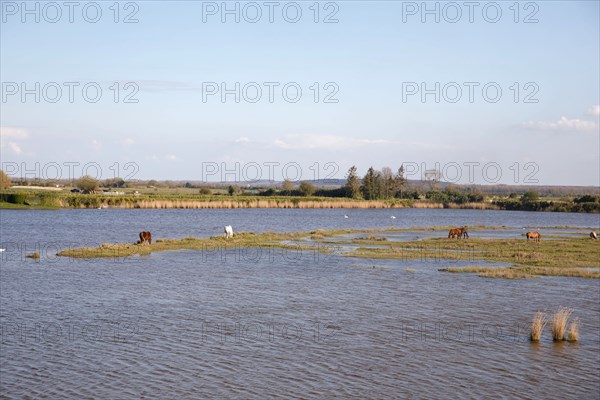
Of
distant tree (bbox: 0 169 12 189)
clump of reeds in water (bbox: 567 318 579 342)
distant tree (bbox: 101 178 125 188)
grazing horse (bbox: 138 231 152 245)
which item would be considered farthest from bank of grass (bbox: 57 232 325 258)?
distant tree (bbox: 101 178 125 188)

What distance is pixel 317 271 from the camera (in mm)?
32375

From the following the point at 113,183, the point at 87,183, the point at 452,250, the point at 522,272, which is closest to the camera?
the point at 522,272

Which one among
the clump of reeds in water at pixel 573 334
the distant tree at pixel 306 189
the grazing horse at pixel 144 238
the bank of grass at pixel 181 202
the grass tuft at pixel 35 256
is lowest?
the clump of reeds in water at pixel 573 334

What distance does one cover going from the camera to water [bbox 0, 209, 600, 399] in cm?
1489

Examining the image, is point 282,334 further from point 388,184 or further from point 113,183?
point 113,183

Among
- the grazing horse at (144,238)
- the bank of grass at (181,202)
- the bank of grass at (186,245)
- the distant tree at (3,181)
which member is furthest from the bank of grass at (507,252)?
the distant tree at (3,181)

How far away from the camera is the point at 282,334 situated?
1931 centimetres

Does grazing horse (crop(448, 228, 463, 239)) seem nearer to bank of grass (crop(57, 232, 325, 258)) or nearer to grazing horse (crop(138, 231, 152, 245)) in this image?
bank of grass (crop(57, 232, 325, 258))

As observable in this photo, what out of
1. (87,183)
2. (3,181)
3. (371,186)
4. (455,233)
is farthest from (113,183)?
(455,233)

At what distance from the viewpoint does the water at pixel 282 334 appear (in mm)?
14891

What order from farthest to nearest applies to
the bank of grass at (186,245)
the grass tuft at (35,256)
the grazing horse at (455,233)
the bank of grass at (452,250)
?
the grazing horse at (455,233) < the bank of grass at (186,245) < the grass tuft at (35,256) < the bank of grass at (452,250)

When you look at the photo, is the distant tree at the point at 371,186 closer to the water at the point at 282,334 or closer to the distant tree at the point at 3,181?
the distant tree at the point at 3,181

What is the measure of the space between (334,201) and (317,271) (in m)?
88.1

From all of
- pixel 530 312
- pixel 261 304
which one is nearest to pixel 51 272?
pixel 261 304
